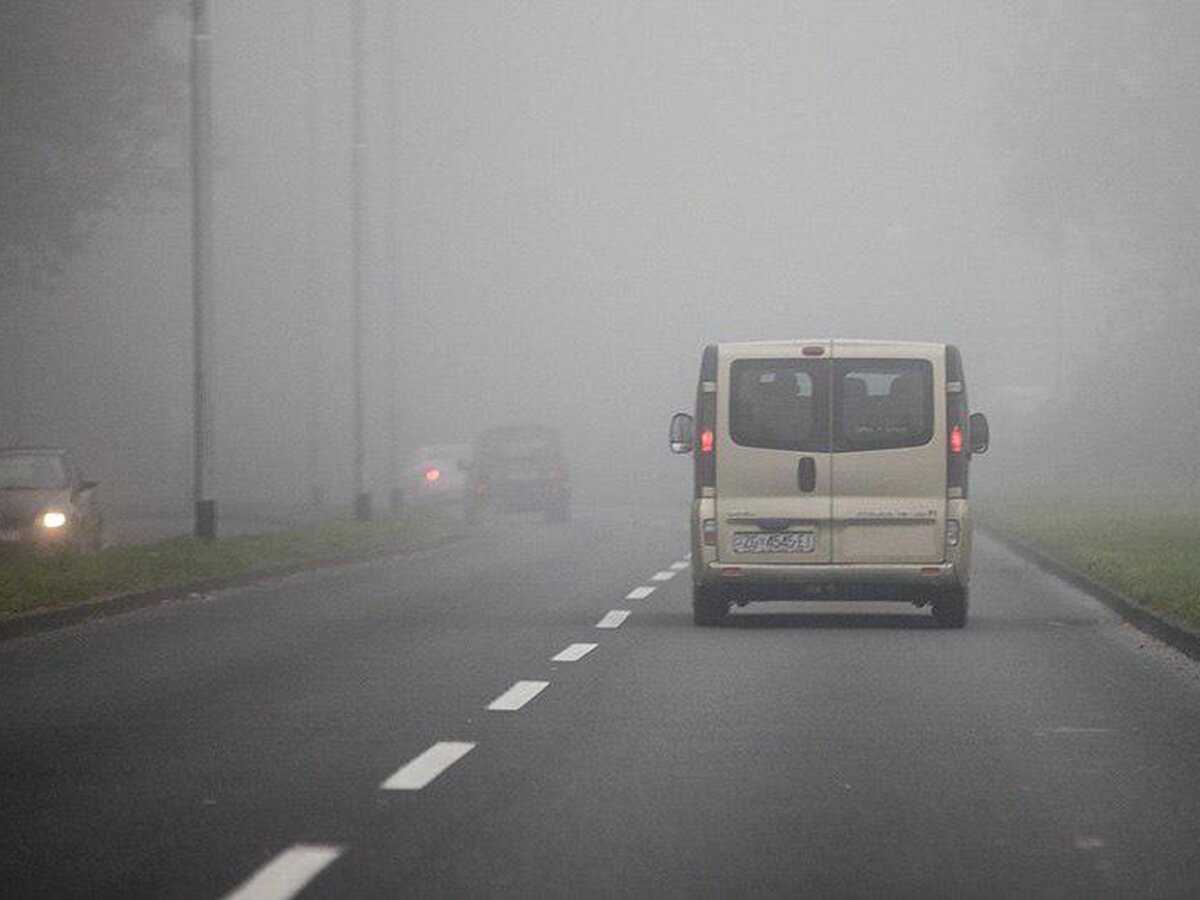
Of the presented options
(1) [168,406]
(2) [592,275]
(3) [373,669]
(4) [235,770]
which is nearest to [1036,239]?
(1) [168,406]

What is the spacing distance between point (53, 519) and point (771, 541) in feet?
40.0

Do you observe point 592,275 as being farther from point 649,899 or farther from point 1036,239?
point 649,899

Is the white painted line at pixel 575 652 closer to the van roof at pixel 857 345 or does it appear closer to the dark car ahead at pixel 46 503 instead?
the van roof at pixel 857 345

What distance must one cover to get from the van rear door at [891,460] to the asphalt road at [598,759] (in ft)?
2.09

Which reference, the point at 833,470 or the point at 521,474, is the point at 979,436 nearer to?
the point at 833,470

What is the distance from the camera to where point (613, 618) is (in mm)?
21000

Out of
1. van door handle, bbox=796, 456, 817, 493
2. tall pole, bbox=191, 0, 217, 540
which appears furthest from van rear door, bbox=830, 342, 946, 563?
tall pole, bbox=191, 0, 217, 540

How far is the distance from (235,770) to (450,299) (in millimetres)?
149412

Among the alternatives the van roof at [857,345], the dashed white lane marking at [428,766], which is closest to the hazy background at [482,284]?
the van roof at [857,345]

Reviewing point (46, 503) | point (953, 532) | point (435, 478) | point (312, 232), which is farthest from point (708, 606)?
point (312, 232)

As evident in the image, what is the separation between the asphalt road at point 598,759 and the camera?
8766mm

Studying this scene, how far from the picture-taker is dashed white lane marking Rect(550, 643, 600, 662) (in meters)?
16.8

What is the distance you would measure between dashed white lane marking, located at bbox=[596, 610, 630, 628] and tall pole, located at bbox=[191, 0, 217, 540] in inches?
356

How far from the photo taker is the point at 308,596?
2436cm
